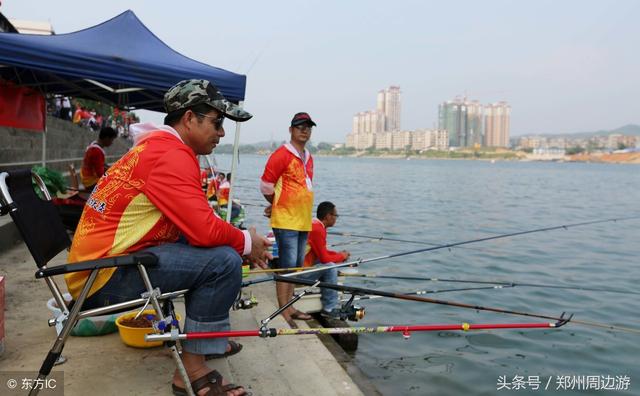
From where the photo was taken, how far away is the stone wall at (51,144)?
362 inches

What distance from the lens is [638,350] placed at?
5.91 metres

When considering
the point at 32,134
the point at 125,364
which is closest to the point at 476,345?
the point at 125,364

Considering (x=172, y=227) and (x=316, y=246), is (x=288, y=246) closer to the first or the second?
(x=316, y=246)

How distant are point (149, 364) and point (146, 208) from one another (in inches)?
45.2

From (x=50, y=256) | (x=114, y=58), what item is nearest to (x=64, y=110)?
(x=114, y=58)

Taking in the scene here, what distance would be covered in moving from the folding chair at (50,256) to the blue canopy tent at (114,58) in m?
2.58

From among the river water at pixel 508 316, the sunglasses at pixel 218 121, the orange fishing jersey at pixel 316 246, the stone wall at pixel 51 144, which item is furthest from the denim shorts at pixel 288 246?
the stone wall at pixel 51 144

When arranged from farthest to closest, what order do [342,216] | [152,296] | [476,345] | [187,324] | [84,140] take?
[342,216] → [84,140] → [476,345] → [187,324] → [152,296]

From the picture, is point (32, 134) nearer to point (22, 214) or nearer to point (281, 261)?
point (281, 261)

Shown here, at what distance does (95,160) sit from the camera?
697 cm

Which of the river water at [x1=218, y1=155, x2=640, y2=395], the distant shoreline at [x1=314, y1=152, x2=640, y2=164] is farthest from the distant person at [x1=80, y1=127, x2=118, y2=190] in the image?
the distant shoreline at [x1=314, y1=152, x2=640, y2=164]

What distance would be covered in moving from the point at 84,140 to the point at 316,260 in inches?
577

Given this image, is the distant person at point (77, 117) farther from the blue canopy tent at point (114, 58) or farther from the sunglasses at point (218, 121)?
the sunglasses at point (218, 121)

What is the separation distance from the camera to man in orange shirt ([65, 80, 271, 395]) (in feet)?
7.57
